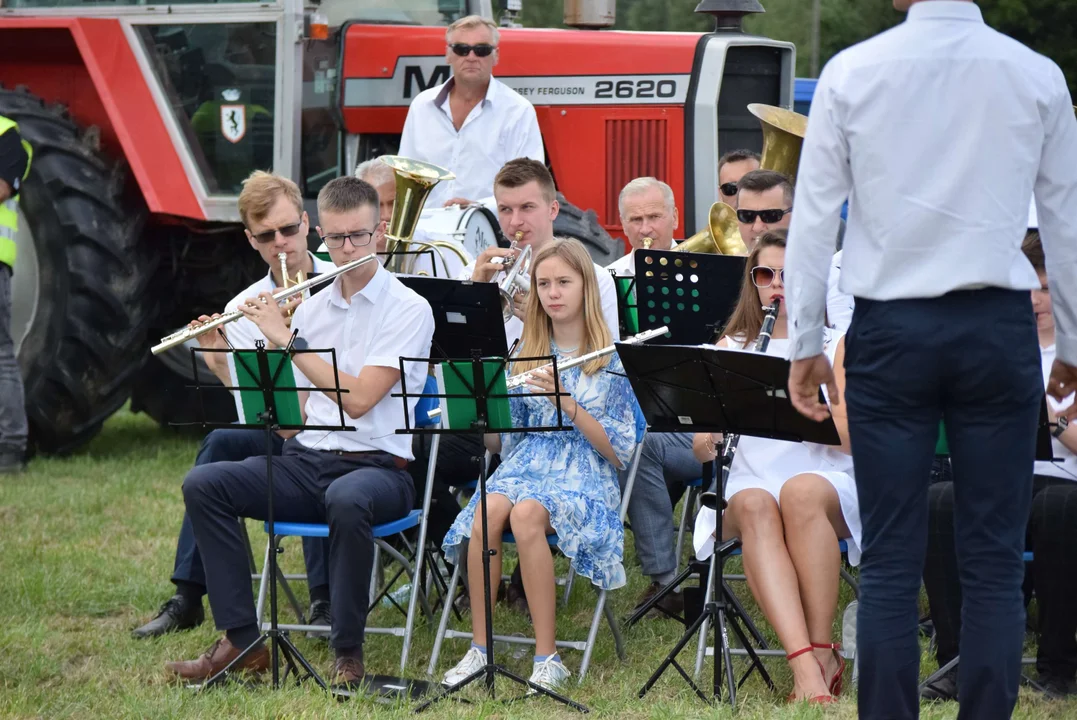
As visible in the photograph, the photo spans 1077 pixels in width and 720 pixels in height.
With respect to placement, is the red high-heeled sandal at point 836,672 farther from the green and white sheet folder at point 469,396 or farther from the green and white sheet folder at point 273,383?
the green and white sheet folder at point 273,383

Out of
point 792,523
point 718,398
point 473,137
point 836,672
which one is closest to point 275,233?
point 473,137

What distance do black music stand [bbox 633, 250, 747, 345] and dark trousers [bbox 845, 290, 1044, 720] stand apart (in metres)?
1.40

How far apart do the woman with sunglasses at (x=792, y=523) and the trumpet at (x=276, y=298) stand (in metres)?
1.18

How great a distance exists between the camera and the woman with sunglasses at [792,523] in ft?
12.6

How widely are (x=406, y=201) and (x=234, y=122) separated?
1.88m

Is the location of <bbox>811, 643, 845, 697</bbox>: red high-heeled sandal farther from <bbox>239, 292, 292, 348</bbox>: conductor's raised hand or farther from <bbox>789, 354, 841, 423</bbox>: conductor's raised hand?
<bbox>239, 292, 292, 348</bbox>: conductor's raised hand

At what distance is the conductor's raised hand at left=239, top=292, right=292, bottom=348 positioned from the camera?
13.8 feet

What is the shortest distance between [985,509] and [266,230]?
2.66 metres

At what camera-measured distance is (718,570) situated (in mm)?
3834

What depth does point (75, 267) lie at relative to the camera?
6.72 m

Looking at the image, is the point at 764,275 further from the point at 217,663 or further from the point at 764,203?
the point at 217,663

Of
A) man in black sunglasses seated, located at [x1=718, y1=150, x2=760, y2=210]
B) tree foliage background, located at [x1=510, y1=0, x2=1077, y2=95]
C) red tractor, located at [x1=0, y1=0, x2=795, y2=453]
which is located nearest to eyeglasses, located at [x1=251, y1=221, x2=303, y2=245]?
man in black sunglasses seated, located at [x1=718, y1=150, x2=760, y2=210]

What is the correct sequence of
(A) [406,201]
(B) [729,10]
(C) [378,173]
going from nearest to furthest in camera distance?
(A) [406,201] < (C) [378,173] < (B) [729,10]

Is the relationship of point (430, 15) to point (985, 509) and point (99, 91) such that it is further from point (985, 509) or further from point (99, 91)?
point (985, 509)
